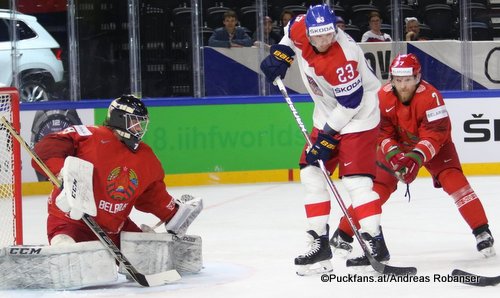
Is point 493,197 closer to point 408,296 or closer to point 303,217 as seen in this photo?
point 303,217

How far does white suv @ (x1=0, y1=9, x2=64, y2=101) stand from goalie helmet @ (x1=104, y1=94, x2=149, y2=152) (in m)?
3.94

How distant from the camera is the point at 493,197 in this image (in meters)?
7.58

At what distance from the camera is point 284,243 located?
587 cm

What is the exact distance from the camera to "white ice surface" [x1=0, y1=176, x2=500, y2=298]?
4.50 m

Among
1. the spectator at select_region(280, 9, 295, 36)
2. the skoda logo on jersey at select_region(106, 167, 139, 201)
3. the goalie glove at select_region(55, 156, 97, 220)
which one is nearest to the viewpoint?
the goalie glove at select_region(55, 156, 97, 220)

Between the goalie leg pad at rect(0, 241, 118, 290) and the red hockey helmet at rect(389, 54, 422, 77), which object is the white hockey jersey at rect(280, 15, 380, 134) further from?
the goalie leg pad at rect(0, 241, 118, 290)

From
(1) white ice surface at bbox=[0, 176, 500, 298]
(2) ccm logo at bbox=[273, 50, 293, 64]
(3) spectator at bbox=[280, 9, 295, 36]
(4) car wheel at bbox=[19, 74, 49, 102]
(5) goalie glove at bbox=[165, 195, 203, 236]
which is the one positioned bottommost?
(1) white ice surface at bbox=[0, 176, 500, 298]

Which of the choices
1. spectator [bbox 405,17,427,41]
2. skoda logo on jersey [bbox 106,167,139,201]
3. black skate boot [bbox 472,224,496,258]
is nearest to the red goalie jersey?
skoda logo on jersey [bbox 106,167,139,201]

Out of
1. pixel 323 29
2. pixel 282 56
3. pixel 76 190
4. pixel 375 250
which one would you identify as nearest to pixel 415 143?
pixel 375 250

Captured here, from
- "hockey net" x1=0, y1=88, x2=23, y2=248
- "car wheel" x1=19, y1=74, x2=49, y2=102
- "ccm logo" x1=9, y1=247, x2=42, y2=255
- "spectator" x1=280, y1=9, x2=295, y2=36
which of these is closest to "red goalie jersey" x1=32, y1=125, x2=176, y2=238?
"ccm logo" x1=9, y1=247, x2=42, y2=255

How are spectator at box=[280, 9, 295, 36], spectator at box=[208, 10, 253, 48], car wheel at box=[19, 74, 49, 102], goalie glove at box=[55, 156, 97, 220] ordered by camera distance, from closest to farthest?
goalie glove at box=[55, 156, 97, 220], car wheel at box=[19, 74, 49, 102], spectator at box=[208, 10, 253, 48], spectator at box=[280, 9, 295, 36]

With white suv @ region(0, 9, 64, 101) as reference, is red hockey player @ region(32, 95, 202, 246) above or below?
below

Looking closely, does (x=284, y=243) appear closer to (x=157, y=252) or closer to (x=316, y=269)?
(x=316, y=269)

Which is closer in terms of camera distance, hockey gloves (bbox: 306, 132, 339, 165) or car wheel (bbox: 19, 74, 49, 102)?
hockey gloves (bbox: 306, 132, 339, 165)
